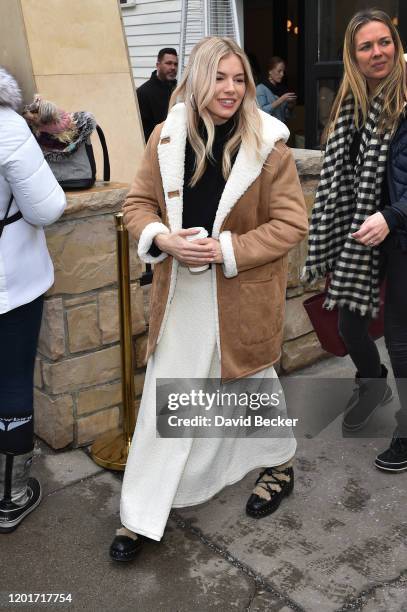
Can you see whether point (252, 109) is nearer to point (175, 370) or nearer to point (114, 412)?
point (175, 370)

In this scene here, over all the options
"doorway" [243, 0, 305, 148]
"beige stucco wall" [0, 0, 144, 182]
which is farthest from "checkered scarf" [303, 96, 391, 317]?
"doorway" [243, 0, 305, 148]

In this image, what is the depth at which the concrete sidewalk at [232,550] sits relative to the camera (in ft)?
8.58

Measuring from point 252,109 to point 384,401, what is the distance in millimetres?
1892

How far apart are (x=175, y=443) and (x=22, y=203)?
1.04 metres

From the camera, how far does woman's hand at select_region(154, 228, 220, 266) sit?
2.60 m

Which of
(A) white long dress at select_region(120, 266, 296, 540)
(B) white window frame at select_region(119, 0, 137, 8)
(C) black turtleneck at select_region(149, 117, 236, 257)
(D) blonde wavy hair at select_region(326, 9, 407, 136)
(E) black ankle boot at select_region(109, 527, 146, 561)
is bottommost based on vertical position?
(E) black ankle boot at select_region(109, 527, 146, 561)

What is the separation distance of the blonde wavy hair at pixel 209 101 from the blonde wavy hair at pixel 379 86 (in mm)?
685

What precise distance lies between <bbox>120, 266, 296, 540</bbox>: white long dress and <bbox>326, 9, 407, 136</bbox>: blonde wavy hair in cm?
105

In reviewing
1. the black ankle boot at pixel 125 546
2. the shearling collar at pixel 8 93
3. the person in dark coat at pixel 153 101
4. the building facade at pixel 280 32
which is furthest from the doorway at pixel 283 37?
the black ankle boot at pixel 125 546

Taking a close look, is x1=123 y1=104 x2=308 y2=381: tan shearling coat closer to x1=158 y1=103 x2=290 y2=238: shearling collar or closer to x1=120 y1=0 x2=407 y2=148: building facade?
x1=158 y1=103 x2=290 y2=238: shearling collar

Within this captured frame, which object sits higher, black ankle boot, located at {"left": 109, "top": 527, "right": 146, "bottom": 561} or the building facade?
the building facade

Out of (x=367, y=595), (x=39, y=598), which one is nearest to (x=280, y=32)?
(x=367, y=595)

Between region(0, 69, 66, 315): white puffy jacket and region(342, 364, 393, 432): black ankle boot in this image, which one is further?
region(342, 364, 393, 432): black ankle boot

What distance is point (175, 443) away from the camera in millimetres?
2811
